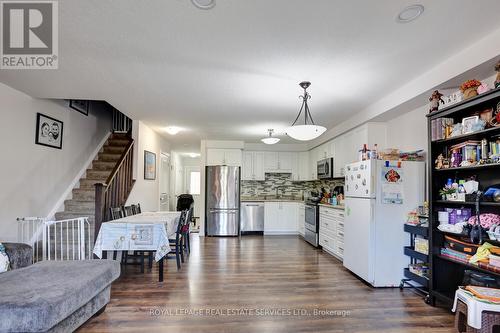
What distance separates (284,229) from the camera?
298 inches

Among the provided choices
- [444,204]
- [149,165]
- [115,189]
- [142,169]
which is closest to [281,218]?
[149,165]

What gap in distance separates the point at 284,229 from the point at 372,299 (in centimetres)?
443

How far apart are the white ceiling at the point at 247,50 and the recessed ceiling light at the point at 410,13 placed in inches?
1.9

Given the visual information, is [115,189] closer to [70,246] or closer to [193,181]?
[70,246]

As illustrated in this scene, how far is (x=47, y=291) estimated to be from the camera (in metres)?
2.03

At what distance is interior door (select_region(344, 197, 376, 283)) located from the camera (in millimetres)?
3608

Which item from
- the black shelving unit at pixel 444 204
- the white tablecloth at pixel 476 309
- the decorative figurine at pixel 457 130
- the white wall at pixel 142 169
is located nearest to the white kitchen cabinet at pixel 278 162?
the white wall at pixel 142 169

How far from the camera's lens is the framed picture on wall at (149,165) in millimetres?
5866

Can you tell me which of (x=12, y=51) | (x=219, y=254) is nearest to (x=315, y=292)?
(x=219, y=254)

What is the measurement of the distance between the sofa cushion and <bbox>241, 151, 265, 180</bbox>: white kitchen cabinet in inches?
211

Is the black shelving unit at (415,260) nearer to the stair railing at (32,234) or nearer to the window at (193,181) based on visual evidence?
the stair railing at (32,234)

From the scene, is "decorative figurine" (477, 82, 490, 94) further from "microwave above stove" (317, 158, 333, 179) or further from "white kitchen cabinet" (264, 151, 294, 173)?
"white kitchen cabinet" (264, 151, 294, 173)

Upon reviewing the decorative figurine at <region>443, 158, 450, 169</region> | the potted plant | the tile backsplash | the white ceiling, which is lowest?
the tile backsplash

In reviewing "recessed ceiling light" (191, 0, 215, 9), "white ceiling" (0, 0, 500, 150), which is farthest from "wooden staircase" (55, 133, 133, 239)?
"recessed ceiling light" (191, 0, 215, 9)
